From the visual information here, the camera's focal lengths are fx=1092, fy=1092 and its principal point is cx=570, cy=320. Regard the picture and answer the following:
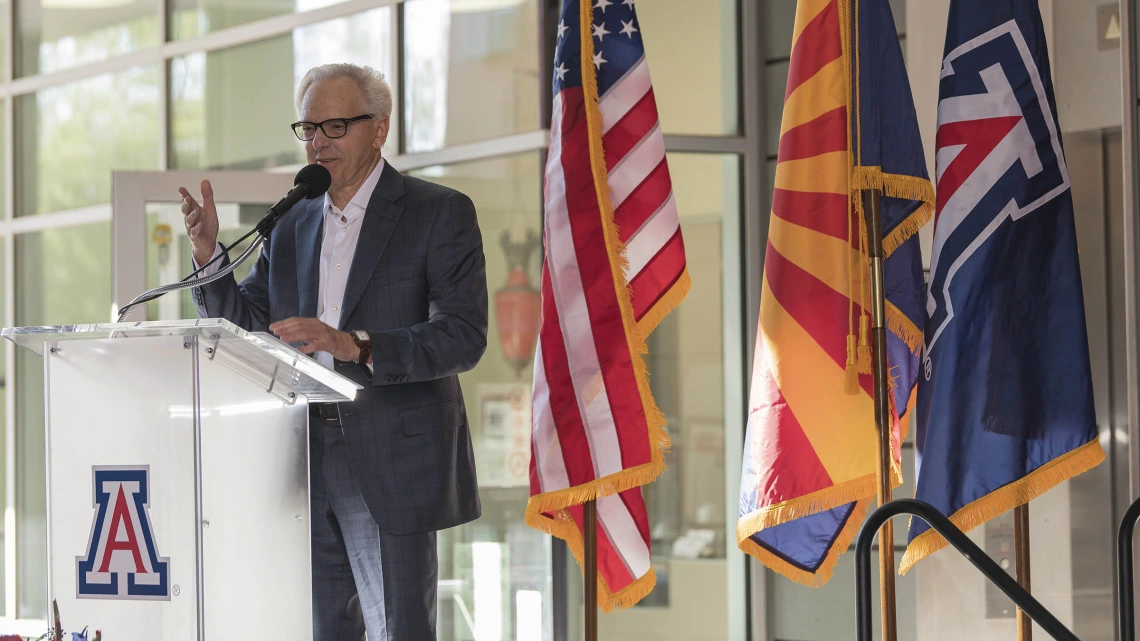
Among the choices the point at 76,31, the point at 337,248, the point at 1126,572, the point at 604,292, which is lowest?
the point at 1126,572

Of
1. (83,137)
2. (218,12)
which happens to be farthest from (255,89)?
(83,137)

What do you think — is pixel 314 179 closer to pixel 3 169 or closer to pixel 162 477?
pixel 162 477

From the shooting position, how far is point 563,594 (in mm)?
4012

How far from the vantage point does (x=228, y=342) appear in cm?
171

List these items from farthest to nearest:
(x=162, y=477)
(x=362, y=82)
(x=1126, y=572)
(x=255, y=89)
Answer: (x=255, y=89), (x=362, y=82), (x=1126, y=572), (x=162, y=477)

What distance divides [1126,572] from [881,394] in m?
0.63

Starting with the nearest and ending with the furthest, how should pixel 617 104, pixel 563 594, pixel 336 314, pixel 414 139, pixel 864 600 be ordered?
pixel 864 600, pixel 336 314, pixel 617 104, pixel 563 594, pixel 414 139

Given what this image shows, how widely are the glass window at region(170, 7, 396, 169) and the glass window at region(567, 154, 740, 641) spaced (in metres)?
1.48

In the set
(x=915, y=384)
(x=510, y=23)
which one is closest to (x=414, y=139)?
(x=510, y=23)

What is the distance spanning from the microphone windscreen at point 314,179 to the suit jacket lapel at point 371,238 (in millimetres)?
196

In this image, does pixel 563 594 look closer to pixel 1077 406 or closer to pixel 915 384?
pixel 915 384

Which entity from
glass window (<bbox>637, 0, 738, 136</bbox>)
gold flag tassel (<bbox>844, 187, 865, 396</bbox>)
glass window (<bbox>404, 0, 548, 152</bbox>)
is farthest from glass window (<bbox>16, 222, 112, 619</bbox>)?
gold flag tassel (<bbox>844, 187, 865, 396</bbox>)

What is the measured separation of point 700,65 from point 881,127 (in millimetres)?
1850

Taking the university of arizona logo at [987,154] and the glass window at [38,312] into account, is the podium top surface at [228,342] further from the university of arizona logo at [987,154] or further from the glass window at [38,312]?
the glass window at [38,312]
